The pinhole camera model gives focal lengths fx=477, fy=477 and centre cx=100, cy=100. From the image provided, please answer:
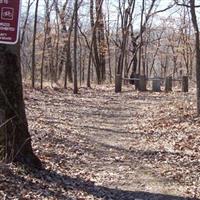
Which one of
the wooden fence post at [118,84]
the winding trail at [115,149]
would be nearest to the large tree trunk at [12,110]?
the winding trail at [115,149]

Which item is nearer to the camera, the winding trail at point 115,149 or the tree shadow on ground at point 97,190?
the tree shadow on ground at point 97,190

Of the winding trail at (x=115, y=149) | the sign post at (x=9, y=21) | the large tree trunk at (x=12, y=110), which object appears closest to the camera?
the sign post at (x=9, y=21)

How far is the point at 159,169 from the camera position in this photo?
9.07 m

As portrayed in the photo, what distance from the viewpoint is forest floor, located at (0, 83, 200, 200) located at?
691 cm

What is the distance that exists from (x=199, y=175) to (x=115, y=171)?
1.52 meters

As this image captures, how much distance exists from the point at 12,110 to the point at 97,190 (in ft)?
5.88

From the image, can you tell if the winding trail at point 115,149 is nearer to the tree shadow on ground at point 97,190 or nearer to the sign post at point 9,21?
the tree shadow on ground at point 97,190

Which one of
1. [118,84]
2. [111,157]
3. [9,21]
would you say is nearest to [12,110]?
[9,21]

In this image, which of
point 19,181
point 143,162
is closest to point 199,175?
point 143,162

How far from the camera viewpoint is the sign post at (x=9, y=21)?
5.34 metres

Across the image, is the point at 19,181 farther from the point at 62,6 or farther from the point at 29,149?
the point at 62,6

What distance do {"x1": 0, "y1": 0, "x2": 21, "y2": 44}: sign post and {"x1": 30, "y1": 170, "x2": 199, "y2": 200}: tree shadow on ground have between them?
2.47 m

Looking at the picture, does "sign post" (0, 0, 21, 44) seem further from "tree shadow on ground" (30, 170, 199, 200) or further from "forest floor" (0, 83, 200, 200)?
"tree shadow on ground" (30, 170, 199, 200)

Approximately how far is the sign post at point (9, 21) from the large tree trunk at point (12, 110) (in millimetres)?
1135
